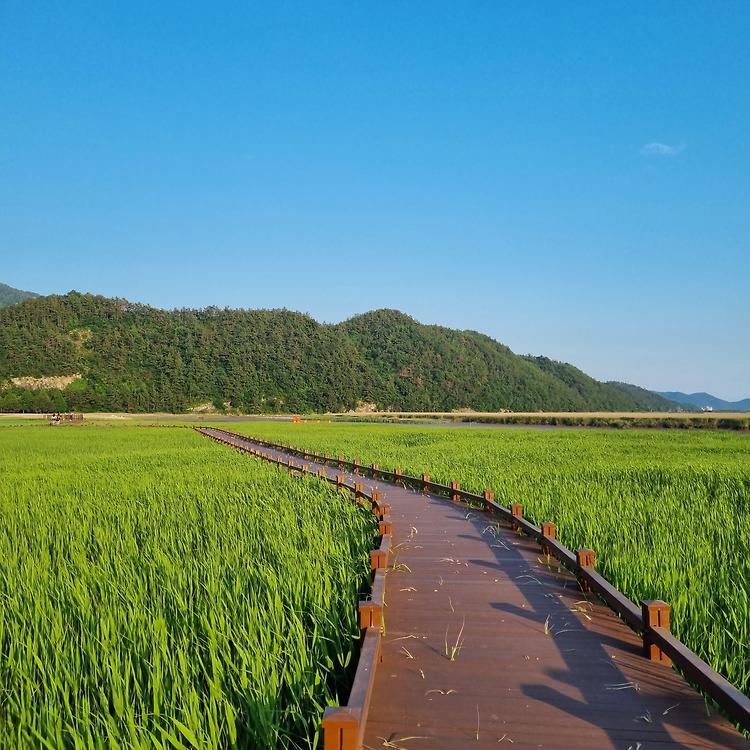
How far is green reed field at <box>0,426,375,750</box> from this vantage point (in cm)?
320

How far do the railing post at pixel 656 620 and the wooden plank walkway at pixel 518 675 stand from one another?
79 mm

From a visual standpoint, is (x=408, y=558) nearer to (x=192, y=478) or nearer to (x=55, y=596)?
(x=55, y=596)

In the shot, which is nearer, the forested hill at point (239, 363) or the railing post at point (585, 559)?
the railing post at point (585, 559)

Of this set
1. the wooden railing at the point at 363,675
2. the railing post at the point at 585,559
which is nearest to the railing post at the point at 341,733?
the wooden railing at the point at 363,675

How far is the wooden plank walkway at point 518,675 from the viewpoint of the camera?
3.03 meters

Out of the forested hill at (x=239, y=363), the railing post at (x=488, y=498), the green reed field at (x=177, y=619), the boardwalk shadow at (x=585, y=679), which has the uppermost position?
the forested hill at (x=239, y=363)

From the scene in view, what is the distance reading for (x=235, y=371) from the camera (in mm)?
114062

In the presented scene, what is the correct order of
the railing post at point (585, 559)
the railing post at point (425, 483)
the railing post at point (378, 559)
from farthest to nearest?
the railing post at point (425, 483) → the railing post at point (378, 559) → the railing post at point (585, 559)

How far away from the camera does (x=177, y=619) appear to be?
181 inches

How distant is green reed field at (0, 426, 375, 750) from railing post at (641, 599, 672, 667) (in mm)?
1909

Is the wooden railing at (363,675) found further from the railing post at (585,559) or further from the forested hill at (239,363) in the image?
the forested hill at (239,363)

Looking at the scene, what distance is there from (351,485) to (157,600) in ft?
23.9

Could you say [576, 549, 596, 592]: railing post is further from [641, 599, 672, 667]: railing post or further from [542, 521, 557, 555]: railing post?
[641, 599, 672, 667]: railing post

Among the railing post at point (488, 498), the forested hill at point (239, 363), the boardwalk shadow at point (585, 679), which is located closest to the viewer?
the boardwalk shadow at point (585, 679)
